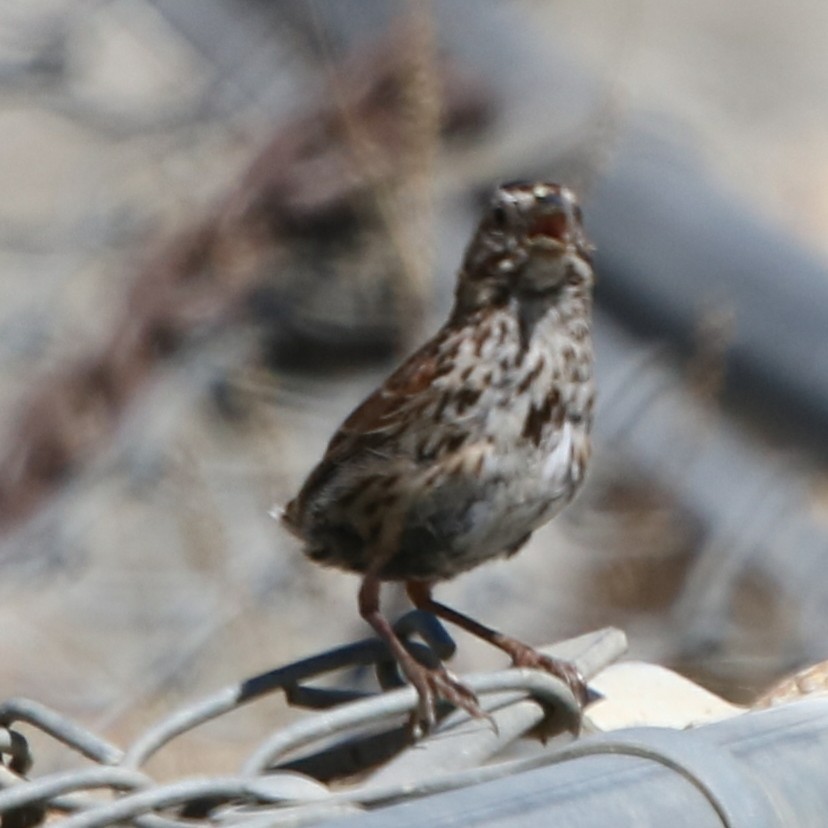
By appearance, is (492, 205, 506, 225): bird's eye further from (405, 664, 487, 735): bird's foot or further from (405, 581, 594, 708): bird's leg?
(405, 664, 487, 735): bird's foot

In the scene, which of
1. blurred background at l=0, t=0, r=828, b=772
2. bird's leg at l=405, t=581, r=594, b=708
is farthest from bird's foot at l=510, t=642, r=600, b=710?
blurred background at l=0, t=0, r=828, b=772

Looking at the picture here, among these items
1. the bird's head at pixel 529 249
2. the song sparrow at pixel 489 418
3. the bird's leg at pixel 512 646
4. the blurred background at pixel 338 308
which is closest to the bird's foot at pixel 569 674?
the bird's leg at pixel 512 646

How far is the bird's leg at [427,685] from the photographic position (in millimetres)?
2090

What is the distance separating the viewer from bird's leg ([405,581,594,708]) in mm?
2236

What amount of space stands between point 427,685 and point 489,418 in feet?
2.61

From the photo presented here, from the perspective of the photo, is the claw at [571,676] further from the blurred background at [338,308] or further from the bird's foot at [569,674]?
the blurred background at [338,308]

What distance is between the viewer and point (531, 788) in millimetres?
1511

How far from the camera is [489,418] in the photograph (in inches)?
118

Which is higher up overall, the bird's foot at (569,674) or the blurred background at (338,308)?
the blurred background at (338,308)

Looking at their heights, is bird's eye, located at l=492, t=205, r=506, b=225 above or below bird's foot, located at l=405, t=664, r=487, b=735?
above

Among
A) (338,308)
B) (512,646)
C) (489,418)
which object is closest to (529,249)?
(489,418)

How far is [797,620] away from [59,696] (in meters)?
1.58

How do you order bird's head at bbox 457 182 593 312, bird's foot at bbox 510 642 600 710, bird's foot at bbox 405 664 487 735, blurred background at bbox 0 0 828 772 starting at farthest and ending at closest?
blurred background at bbox 0 0 828 772 < bird's head at bbox 457 182 593 312 < bird's foot at bbox 510 642 600 710 < bird's foot at bbox 405 664 487 735

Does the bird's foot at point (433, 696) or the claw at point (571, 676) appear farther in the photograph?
the claw at point (571, 676)
